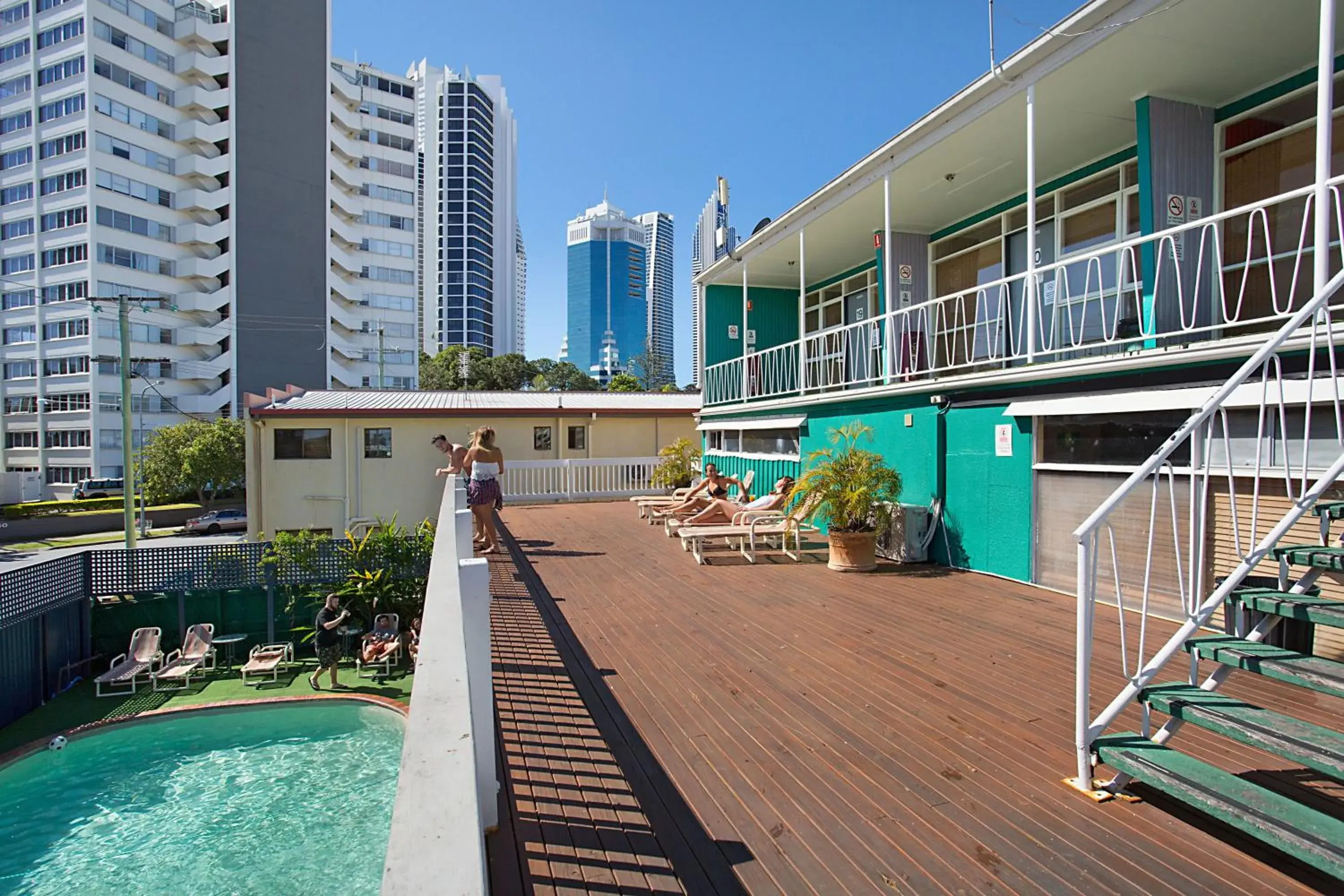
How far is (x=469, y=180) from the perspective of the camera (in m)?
107

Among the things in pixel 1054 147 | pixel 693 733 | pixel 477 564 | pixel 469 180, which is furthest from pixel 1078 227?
pixel 469 180

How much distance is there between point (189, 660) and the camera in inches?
550

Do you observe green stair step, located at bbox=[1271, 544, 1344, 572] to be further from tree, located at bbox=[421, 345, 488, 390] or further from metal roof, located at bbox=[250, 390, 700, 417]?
tree, located at bbox=[421, 345, 488, 390]

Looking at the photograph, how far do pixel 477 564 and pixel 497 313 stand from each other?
123 metres

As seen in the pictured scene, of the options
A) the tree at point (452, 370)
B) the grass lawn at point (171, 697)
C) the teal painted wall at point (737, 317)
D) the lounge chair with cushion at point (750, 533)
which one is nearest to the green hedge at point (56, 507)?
the tree at point (452, 370)

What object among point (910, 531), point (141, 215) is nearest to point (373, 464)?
point (910, 531)

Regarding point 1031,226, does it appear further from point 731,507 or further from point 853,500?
point 731,507

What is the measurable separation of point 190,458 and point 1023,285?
45.3 meters

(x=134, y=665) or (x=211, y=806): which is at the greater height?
(x=134, y=665)

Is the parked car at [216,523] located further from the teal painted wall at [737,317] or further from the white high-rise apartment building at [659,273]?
the white high-rise apartment building at [659,273]

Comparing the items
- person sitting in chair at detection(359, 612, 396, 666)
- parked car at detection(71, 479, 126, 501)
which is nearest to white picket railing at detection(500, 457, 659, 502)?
person sitting in chair at detection(359, 612, 396, 666)

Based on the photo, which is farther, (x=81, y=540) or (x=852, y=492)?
(x=81, y=540)

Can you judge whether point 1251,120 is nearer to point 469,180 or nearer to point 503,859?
point 503,859

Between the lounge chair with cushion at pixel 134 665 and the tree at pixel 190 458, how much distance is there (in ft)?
96.7
